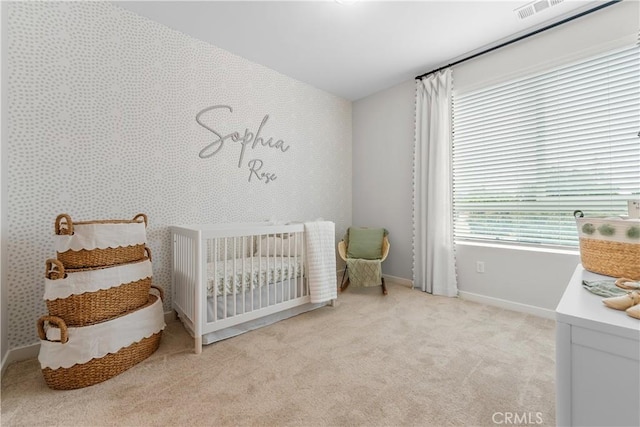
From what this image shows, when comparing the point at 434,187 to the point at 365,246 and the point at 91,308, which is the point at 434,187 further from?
the point at 91,308

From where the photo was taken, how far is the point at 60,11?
1.79 meters

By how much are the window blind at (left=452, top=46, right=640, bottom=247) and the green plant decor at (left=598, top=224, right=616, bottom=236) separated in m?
1.41

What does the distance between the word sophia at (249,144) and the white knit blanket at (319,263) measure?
2.85ft

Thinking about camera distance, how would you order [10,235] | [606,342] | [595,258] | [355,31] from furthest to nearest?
[355,31] < [10,235] < [595,258] < [606,342]

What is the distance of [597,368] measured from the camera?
564 millimetres

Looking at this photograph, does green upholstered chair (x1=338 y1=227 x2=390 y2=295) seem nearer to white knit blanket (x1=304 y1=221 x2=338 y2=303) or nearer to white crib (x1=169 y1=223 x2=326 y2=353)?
white knit blanket (x1=304 y1=221 x2=338 y2=303)

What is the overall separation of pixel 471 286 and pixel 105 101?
3.57 metres

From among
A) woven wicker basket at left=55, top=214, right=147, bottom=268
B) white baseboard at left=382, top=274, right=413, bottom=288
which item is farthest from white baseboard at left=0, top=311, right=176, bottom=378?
white baseboard at left=382, top=274, right=413, bottom=288

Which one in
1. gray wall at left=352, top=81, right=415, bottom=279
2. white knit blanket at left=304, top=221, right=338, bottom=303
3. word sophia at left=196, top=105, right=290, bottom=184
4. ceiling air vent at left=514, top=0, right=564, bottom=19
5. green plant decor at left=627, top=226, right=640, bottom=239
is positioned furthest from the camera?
gray wall at left=352, top=81, right=415, bottom=279

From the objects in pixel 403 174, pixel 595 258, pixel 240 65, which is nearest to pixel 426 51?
pixel 403 174

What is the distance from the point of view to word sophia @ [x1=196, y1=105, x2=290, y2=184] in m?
2.47

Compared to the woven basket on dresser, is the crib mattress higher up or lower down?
higher up

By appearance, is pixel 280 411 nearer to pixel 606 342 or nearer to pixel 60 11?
pixel 606 342

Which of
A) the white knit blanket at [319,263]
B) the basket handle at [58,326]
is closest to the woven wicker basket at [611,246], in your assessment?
the white knit blanket at [319,263]
